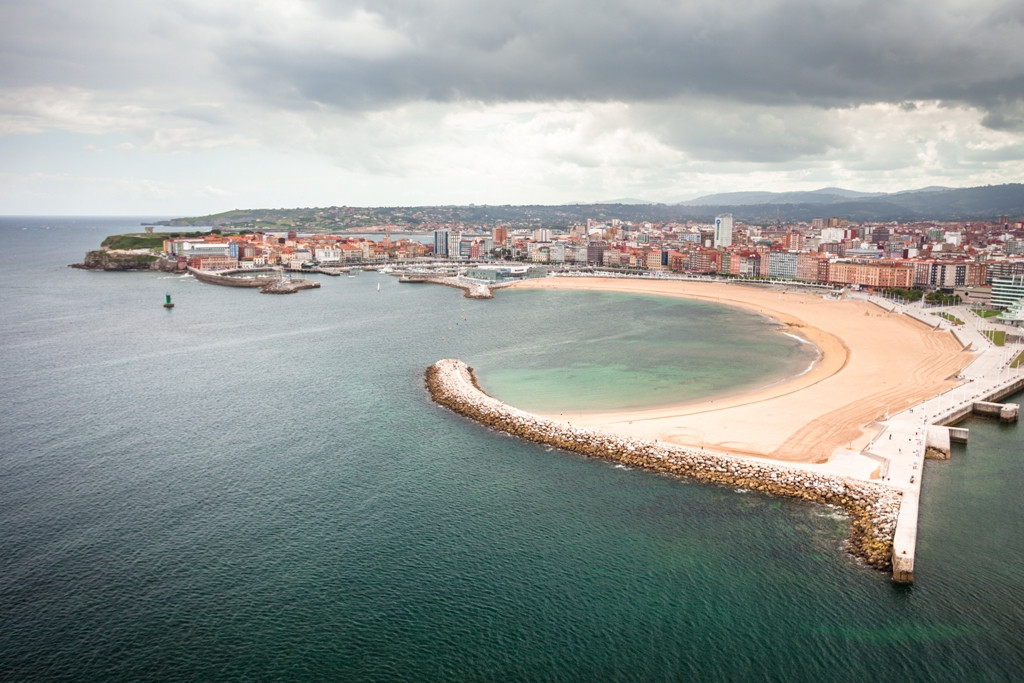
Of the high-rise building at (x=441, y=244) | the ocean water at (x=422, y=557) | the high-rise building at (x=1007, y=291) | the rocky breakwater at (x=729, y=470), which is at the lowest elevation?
the ocean water at (x=422, y=557)

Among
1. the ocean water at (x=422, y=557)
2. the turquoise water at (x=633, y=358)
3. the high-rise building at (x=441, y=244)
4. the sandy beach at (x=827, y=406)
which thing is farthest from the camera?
the high-rise building at (x=441, y=244)

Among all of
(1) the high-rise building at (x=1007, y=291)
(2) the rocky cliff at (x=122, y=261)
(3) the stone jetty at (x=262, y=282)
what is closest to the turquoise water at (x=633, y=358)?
(1) the high-rise building at (x=1007, y=291)

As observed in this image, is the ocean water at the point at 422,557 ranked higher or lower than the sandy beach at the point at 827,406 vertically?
lower

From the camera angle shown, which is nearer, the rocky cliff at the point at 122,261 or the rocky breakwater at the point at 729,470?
the rocky breakwater at the point at 729,470

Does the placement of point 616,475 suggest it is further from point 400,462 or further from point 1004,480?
point 1004,480

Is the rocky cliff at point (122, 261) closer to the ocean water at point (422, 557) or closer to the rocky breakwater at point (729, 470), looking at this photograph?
the ocean water at point (422, 557)

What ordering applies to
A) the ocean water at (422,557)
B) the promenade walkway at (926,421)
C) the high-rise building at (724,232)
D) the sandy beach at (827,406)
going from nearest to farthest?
the ocean water at (422,557)
the promenade walkway at (926,421)
the sandy beach at (827,406)
the high-rise building at (724,232)

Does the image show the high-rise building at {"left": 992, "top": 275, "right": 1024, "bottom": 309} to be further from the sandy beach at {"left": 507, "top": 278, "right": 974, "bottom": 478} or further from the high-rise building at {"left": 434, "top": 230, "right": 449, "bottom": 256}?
the high-rise building at {"left": 434, "top": 230, "right": 449, "bottom": 256}

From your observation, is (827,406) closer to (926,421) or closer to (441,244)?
(926,421)
